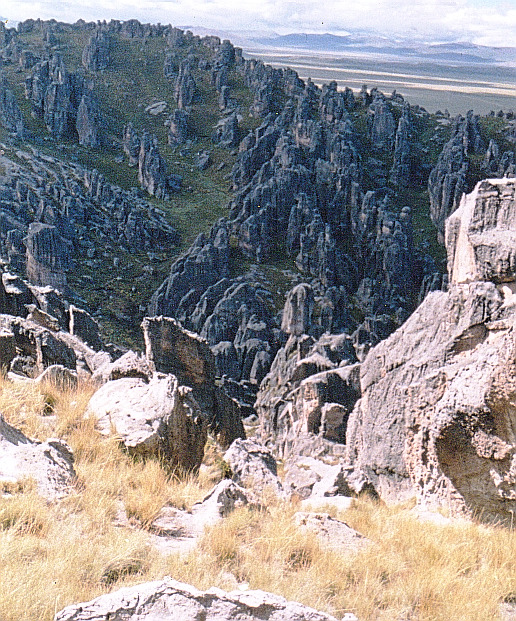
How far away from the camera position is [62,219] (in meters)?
51.8

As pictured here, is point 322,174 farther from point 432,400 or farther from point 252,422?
point 432,400

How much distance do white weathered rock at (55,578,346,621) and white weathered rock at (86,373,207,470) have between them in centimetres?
308

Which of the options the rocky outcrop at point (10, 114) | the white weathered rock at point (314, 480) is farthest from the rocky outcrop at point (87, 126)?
the white weathered rock at point (314, 480)

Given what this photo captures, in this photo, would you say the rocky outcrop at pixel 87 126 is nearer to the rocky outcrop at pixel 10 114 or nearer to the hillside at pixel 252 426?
the rocky outcrop at pixel 10 114

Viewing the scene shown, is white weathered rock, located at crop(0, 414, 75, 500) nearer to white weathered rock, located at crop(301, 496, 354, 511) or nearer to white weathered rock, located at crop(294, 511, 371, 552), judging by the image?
white weathered rock, located at crop(294, 511, 371, 552)

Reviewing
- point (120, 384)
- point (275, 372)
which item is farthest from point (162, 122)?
point (120, 384)

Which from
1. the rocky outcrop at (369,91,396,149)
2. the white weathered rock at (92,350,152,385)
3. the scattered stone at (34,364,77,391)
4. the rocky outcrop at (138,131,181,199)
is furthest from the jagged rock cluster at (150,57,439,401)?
the scattered stone at (34,364,77,391)

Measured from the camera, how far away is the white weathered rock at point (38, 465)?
4625 mm

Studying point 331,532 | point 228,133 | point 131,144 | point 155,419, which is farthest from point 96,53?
point 331,532

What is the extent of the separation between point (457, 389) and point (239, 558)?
8.06 feet

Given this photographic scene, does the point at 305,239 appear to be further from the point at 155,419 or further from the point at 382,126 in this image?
the point at 155,419

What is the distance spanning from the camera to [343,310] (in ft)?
157

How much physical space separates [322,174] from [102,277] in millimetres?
26680

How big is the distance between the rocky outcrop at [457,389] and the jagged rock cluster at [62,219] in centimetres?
3901
